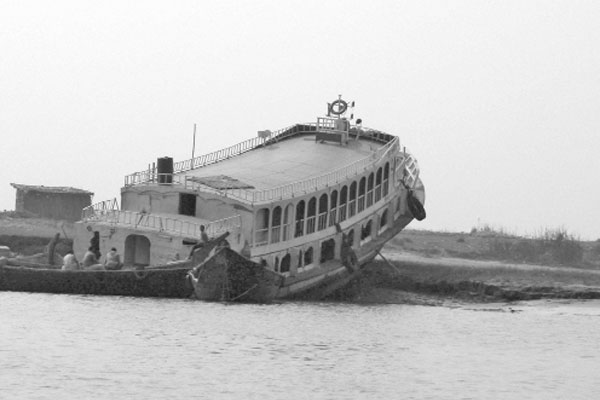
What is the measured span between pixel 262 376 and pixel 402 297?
2477cm

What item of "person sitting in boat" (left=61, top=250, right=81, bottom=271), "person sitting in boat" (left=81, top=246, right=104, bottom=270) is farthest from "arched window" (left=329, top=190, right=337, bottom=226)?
"person sitting in boat" (left=61, top=250, right=81, bottom=271)

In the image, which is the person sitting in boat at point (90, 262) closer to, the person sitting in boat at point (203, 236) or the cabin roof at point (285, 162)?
the person sitting in boat at point (203, 236)

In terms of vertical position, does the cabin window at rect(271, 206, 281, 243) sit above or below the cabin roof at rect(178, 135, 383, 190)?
below

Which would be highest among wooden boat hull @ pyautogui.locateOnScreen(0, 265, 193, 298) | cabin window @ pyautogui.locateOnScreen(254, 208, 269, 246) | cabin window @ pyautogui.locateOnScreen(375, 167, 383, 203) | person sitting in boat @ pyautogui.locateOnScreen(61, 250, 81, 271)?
cabin window @ pyautogui.locateOnScreen(375, 167, 383, 203)

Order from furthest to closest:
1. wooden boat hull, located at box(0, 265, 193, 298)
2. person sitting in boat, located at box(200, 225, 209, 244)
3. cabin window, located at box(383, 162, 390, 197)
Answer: cabin window, located at box(383, 162, 390, 197) < wooden boat hull, located at box(0, 265, 193, 298) < person sitting in boat, located at box(200, 225, 209, 244)

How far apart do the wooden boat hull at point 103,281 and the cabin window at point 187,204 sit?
156 inches

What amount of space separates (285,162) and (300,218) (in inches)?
163

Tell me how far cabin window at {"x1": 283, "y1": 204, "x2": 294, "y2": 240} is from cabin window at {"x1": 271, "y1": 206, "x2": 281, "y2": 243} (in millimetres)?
233

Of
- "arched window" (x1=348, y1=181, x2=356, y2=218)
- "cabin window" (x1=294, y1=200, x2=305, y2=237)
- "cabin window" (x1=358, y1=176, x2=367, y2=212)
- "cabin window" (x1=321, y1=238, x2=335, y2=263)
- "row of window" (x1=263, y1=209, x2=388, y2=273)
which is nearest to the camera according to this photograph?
"row of window" (x1=263, y1=209, x2=388, y2=273)

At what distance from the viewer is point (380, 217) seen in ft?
235

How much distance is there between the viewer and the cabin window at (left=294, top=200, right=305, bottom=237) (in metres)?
65.6

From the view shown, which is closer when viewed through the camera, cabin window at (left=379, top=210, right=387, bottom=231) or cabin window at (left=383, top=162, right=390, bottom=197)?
cabin window at (left=383, top=162, right=390, bottom=197)

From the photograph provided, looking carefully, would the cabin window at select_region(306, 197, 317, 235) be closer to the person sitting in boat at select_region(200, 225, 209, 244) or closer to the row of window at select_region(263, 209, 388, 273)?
the row of window at select_region(263, 209, 388, 273)

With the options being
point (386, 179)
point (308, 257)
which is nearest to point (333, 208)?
point (308, 257)
